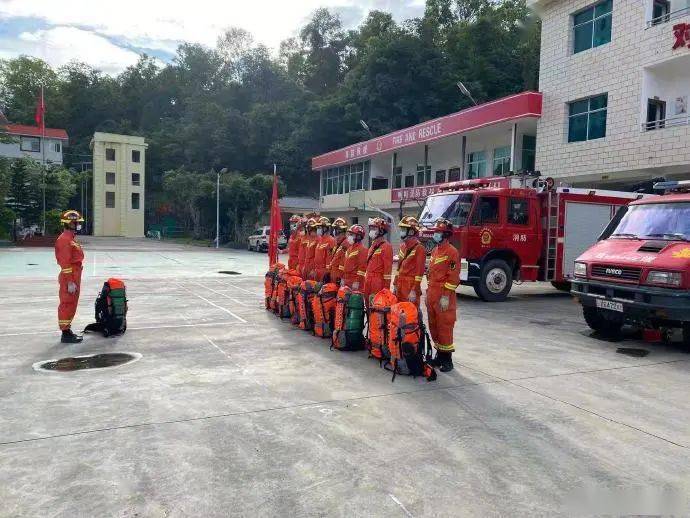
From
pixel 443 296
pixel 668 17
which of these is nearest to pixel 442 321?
pixel 443 296

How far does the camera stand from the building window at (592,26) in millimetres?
18125

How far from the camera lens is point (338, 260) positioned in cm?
868

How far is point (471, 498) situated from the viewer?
3.24 meters

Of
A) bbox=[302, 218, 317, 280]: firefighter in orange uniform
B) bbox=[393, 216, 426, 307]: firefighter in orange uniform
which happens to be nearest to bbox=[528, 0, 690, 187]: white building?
bbox=[302, 218, 317, 280]: firefighter in orange uniform

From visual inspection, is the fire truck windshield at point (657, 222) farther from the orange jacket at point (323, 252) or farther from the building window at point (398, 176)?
the building window at point (398, 176)

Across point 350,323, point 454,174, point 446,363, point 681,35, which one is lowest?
point 446,363

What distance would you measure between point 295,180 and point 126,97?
3308 cm

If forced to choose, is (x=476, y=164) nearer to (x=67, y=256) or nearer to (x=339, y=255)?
(x=339, y=255)

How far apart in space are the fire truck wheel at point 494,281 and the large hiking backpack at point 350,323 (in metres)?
5.68

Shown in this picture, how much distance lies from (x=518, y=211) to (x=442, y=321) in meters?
7.06

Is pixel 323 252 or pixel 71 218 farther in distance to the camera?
pixel 323 252

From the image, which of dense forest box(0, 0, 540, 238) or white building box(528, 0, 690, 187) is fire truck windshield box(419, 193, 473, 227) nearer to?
white building box(528, 0, 690, 187)

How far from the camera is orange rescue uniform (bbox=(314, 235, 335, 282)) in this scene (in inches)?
367

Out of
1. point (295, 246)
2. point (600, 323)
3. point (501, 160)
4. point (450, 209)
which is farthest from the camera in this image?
point (501, 160)
